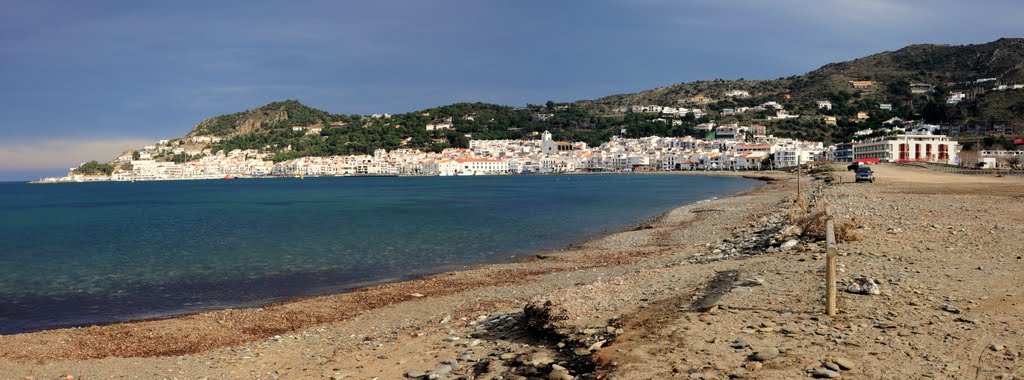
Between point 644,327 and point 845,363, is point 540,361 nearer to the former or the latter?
point 644,327

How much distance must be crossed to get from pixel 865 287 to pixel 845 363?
9.80ft

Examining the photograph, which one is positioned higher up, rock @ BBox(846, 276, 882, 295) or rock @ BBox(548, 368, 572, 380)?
rock @ BBox(846, 276, 882, 295)

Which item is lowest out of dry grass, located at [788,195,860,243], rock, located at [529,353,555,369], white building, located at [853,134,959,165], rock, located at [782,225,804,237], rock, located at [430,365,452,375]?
rock, located at [430,365,452,375]

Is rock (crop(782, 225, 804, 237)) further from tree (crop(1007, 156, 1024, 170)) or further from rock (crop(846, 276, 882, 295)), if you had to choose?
tree (crop(1007, 156, 1024, 170))

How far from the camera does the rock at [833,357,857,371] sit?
5086mm

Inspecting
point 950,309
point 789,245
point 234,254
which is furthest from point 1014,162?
point 234,254

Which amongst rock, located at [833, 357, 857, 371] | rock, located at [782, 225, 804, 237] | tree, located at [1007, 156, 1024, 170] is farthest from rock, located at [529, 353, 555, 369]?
tree, located at [1007, 156, 1024, 170]

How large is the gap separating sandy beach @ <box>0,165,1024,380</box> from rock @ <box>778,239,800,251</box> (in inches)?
3.4

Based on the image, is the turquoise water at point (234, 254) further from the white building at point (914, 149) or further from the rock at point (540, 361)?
the white building at point (914, 149)

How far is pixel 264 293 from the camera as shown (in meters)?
14.4

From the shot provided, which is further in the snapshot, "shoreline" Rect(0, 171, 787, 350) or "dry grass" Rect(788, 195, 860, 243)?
"dry grass" Rect(788, 195, 860, 243)

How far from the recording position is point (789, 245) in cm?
1216

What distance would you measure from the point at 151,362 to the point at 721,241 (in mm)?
13708

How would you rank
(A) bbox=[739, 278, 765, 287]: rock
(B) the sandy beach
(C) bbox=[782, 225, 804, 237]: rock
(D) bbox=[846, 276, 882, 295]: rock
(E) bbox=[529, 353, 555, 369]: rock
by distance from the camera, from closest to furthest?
1. (B) the sandy beach
2. (E) bbox=[529, 353, 555, 369]: rock
3. (D) bbox=[846, 276, 882, 295]: rock
4. (A) bbox=[739, 278, 765, 287]: rock
5. (C) bbox=[782, 225, 804, 237]: rock
